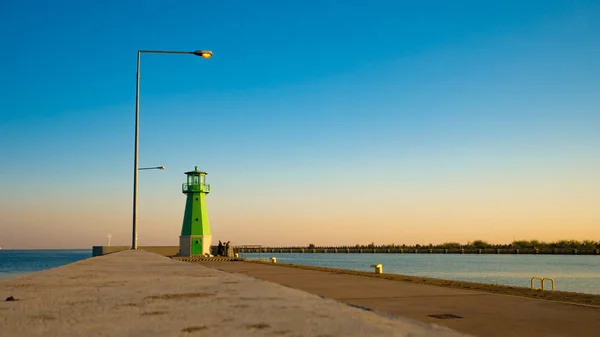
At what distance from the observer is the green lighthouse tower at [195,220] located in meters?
59.0

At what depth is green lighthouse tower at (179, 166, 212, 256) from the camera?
59000 millimetres

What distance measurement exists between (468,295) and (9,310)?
13.2 meters

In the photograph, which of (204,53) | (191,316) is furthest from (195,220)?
(191,316)

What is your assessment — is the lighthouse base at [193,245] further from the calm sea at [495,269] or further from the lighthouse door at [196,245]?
the calm sea at [495,269]

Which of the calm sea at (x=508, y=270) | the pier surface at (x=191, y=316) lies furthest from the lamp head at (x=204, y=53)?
the calm sea at (x=508, y=270)

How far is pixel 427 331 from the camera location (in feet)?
7.64

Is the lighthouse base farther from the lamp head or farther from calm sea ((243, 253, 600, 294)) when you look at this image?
the lamp head

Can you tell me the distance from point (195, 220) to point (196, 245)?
2.90 m

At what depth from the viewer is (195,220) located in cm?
5975

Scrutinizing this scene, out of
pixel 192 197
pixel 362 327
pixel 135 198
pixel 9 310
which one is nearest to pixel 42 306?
pixel 9 310

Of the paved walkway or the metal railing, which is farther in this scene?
the metal railing

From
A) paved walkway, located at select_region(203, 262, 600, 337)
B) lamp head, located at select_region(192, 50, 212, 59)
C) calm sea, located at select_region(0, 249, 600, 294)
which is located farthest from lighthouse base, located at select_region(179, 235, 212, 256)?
paved walkway, located at select_region(203, 262, 600, 337)

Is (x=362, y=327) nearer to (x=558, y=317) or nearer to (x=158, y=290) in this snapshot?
(x=158, y=290)

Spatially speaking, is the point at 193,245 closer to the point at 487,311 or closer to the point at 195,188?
the point at 195,188
